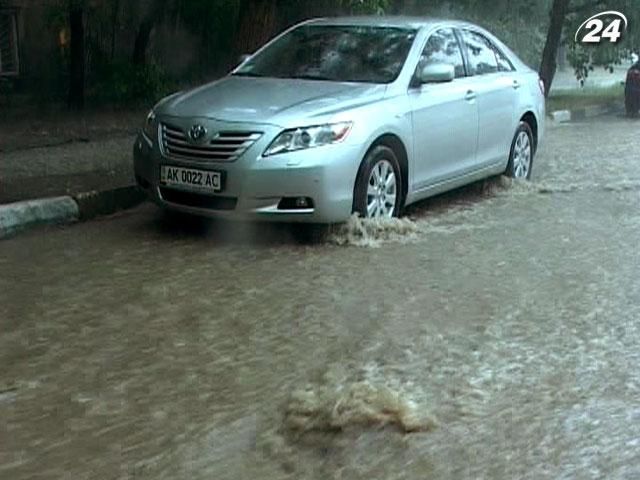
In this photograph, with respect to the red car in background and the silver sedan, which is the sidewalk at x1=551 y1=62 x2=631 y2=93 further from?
the silver sedan

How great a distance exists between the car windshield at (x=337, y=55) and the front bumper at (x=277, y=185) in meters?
1.09

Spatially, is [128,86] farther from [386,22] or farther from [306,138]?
[306,138]

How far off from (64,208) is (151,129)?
101cm

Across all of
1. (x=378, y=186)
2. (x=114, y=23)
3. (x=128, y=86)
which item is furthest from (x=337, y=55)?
(x=114, y=23)

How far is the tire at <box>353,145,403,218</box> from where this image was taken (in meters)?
7.41

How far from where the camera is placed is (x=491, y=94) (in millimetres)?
9164

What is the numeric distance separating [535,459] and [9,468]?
1.89 meters

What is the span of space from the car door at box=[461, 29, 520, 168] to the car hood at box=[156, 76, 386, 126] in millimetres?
1529

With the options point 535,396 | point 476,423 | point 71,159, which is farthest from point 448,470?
point 71,159

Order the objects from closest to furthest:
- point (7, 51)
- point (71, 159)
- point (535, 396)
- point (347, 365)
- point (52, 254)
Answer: point (535, 396)
point (347, 365)
point (52, 254)
point (71, 159)
point (7, 51)

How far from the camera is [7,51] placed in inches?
640

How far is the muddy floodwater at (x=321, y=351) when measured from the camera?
396 cm

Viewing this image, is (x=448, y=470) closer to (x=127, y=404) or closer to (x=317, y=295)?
(x=127, y=404)

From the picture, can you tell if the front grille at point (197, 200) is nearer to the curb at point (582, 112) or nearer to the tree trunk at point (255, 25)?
the tree trunk at point (255, 25)
